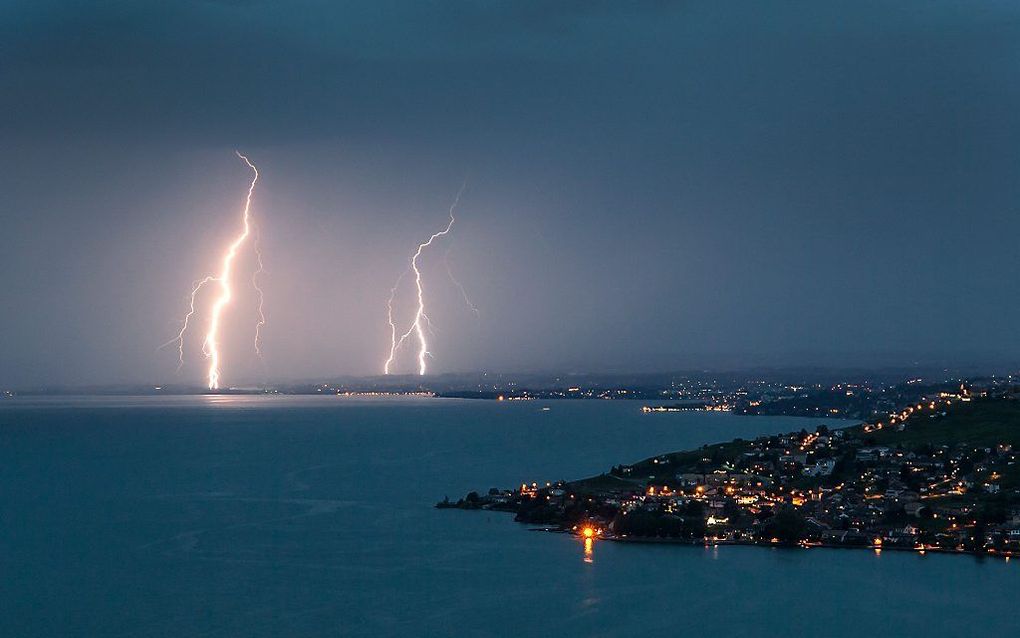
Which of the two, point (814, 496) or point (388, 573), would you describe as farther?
point (814, 496)

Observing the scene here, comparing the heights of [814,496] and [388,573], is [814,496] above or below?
above

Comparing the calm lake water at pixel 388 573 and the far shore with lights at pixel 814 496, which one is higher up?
the far shore with lights at pixel 814 496

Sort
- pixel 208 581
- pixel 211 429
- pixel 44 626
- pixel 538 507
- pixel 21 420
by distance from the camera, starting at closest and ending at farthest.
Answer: pixel 44 626
pixel 208 581
pixel 538 507
pixel 211 429
pixel 21 420

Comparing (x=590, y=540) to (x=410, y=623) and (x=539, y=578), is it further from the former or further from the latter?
(x=410, y=623)

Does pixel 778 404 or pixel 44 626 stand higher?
pixel 778 404

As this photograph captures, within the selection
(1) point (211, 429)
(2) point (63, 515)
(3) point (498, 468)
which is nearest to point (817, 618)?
(2) point (63, 515)

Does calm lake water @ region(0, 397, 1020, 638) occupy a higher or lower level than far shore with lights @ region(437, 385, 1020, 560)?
lower

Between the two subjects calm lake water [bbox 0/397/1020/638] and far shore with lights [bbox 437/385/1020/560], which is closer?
calm lake water [bbox 0/397/1020/638]

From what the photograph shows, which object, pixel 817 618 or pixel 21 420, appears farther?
pixel 21 420
